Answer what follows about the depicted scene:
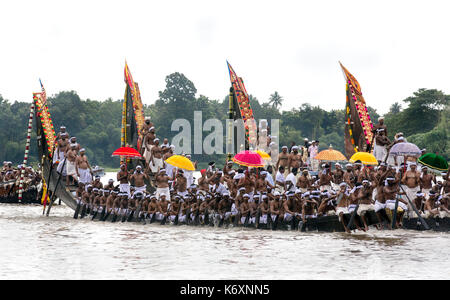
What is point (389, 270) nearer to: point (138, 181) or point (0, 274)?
point (0, 274)

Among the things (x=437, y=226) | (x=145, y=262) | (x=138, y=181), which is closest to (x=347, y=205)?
(x=437, y=226)

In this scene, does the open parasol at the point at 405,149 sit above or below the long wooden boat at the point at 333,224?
above

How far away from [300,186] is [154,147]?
23.2 ft

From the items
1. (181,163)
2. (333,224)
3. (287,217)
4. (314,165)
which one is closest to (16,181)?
(181,163)

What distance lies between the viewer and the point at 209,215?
19359mm

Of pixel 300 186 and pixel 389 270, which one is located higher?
pixel 300 186

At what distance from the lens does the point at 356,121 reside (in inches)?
965

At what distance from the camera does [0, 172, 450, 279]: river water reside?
1226 centimetres

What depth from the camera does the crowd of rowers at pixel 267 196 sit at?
16.4 m

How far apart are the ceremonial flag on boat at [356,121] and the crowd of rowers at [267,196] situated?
321 centimetres

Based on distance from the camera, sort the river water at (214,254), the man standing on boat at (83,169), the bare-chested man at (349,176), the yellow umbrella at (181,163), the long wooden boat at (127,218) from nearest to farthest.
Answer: the river water at (214,254) < the long wooden boat at (127,218) < the yellow umbrella at (181,163) < the bare-chested man at (349,176) < the man standing on boat at (83,169)

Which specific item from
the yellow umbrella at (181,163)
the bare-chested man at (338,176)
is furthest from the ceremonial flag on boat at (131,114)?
the bare-chested man at (338,176)

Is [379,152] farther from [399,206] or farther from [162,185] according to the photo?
[162,185]

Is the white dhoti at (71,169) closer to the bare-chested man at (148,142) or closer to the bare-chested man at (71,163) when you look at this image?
the bare-chested man at (71,163)
